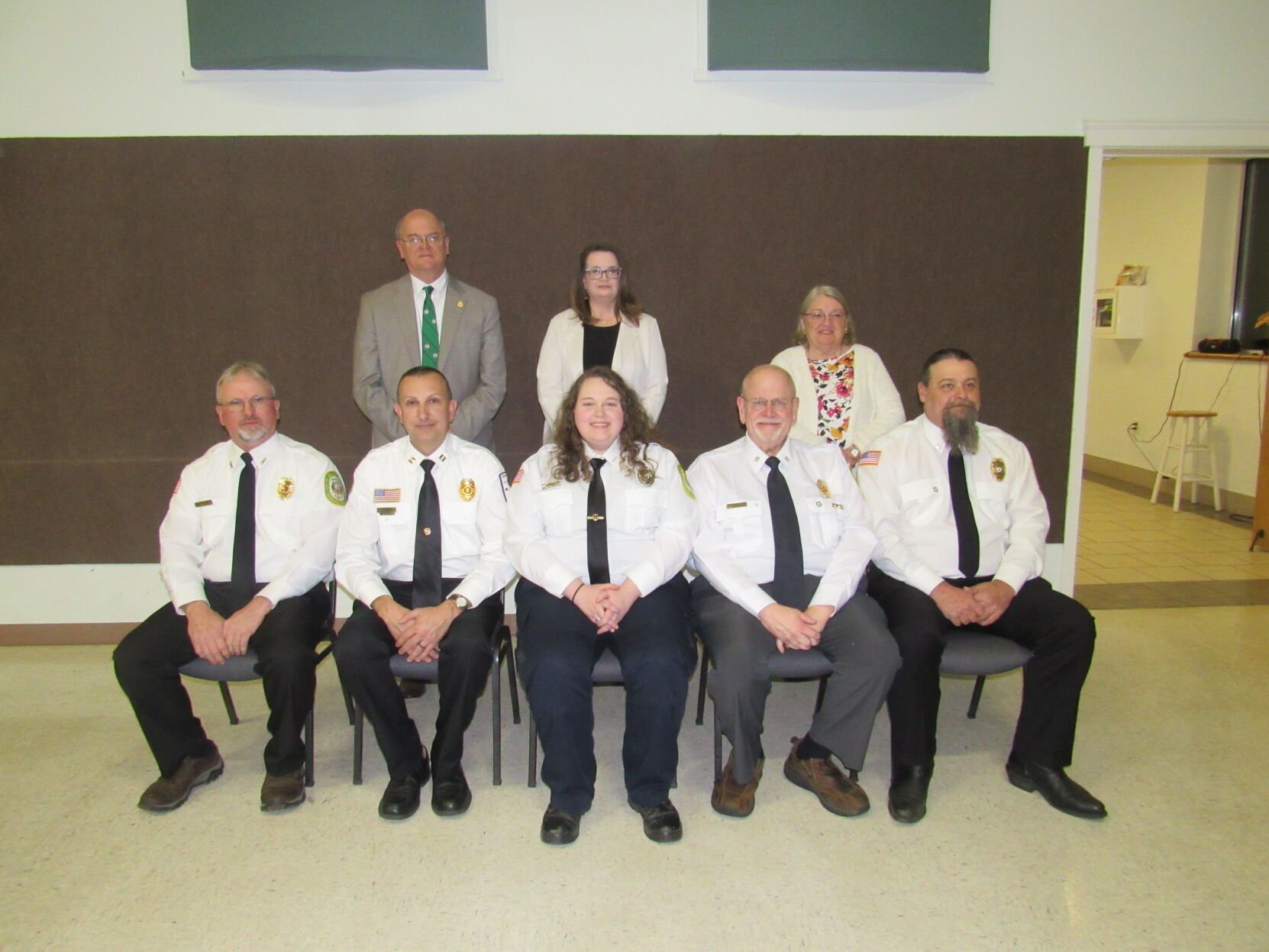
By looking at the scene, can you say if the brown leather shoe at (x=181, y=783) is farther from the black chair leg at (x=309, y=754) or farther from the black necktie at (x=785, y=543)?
the black necktie at (x=785, y=543)

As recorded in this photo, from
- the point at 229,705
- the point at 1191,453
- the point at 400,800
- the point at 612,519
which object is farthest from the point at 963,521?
the point at 1191,453

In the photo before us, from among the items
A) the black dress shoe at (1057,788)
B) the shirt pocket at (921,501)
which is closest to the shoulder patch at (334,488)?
the shirt pocket at (921,501)

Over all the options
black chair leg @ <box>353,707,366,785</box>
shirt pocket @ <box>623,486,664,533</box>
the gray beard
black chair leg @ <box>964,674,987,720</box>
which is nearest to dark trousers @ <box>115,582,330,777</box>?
black chair leg @ <box>353,707,366,785</box>

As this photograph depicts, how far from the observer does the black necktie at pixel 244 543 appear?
2.98 m

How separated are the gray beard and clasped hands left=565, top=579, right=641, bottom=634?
1271 mm

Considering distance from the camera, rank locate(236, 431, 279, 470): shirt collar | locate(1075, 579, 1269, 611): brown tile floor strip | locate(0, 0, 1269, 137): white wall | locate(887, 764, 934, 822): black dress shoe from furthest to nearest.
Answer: locate(1075, 579, 1269, 611): brown tile floor strip < locate(0, 0, 1269, 137): white wall < locate(236, 431, 279, 470): shirt collar < locate(887, 764, 934, 822): black dress shoe

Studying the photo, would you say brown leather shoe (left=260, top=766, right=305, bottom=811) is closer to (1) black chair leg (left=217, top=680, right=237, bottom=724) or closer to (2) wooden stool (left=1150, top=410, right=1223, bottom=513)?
(1) black chair leg (left=217, top=680, right=237, bottom=724)

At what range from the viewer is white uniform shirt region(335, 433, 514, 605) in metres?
2.94

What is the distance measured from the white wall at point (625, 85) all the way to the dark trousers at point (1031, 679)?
2566 mm

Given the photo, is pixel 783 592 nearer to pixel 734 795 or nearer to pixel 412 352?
pixel 734 795

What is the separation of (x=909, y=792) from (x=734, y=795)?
545 millimetres

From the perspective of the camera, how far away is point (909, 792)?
105 inches

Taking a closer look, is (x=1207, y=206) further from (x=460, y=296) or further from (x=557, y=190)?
(x=460, y=296)

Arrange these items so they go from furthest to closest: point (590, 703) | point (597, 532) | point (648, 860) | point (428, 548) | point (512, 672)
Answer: point (512, 672) < point (428, 548) < point (597, 532) < point (590, 703) < point (648, 860)
